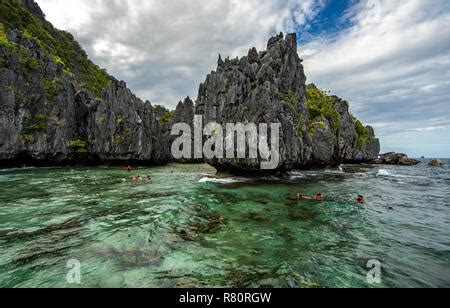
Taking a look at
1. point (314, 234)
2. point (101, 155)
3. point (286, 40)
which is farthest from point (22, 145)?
point (286, 40)

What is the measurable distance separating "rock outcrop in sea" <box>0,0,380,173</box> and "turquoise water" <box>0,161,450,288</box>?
15.6 metres

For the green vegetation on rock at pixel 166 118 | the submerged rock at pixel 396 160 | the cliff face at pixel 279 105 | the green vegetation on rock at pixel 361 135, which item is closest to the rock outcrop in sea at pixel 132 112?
the cliff face at pixel 279 105

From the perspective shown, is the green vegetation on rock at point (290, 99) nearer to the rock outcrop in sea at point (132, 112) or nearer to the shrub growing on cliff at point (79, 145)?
the rock outcrop in sea at point (132, 112)

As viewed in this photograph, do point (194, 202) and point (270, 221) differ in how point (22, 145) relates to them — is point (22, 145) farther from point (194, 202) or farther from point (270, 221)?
point (270, 221)

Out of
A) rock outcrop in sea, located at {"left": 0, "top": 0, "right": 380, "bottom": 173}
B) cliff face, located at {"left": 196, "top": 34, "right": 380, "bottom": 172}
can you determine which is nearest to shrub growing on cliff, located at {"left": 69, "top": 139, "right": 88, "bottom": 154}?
rock outcrop in sea, located at {"left": 0, "top": 0, "right": 380, "bottom": 173}

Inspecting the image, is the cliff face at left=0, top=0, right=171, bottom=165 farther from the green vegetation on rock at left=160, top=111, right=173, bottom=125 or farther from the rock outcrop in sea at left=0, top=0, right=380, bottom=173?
the green vegetation on rock at left=160, top=111, right=173, bottom=125

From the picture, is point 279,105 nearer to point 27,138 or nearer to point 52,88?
point 27,138

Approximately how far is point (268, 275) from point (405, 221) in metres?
12.2

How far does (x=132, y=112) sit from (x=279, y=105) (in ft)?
122

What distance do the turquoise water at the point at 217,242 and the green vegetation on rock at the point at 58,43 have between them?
56603mm

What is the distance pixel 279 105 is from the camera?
107 ft

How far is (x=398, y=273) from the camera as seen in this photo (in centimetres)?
802

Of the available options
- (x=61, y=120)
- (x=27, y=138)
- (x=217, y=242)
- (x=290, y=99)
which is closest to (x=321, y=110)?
(x=290, y=99)

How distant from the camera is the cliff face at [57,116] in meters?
42.1
